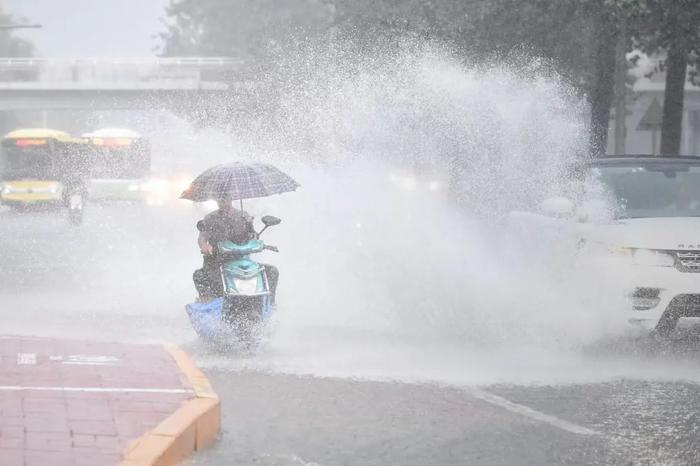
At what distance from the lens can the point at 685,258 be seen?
388 inches

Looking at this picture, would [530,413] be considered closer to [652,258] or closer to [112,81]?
[652,258]

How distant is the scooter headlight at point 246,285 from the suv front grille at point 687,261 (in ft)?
11.3

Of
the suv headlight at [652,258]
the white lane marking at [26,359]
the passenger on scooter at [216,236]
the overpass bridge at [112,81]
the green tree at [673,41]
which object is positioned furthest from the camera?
the overpass bridge at [112,81]

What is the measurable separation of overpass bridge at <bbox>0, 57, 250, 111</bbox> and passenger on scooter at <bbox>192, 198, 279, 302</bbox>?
54.5 meters

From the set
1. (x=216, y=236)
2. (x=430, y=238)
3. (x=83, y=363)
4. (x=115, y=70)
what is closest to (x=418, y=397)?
(x=83, y=363)

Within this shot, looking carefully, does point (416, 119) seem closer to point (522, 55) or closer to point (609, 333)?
point (522, 55)

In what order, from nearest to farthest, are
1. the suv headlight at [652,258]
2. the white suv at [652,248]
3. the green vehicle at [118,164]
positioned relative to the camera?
the white suv at [652,248] < the suv headlight at [652,258] < the green vehicle at [118,164]

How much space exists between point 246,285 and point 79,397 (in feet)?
9.23

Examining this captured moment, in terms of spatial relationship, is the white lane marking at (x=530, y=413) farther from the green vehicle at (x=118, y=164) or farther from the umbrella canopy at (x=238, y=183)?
the green vehicle at (x=118, y=164)

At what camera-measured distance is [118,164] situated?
4581 cm

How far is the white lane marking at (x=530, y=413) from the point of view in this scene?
7164 millimetres

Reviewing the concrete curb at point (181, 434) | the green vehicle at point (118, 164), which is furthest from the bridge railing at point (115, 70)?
the concrete curb at point (181, 434)

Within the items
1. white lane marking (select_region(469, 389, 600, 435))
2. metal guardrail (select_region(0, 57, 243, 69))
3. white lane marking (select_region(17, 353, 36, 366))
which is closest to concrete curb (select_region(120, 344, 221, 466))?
white lane marking (select_region(17, 353, 36, 366))

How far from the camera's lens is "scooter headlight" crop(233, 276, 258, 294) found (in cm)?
990
